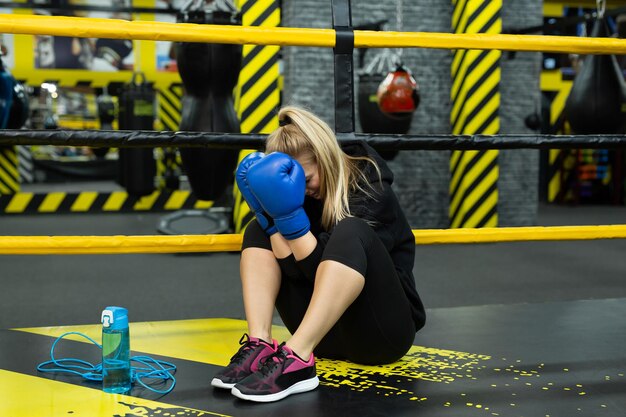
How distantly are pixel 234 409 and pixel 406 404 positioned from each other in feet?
1.08

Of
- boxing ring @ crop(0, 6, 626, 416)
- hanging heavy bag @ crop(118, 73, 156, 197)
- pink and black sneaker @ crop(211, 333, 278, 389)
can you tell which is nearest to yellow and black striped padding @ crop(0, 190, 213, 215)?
hanging heavy bag @ crop(118, 73, 156, 197)

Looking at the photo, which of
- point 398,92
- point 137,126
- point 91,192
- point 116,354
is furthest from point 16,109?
point 116,354

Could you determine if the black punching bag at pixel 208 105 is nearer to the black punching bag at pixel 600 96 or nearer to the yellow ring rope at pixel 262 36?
the yellow ring rope at pixel 262 36

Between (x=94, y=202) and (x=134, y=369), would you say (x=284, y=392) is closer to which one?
(x=134, y=369)

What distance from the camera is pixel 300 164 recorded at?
1573 mm

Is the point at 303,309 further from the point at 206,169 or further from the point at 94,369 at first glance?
the point at 206,169

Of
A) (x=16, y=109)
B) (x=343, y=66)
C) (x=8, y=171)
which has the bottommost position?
(x=8, y=171)

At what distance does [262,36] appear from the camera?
1.74 m

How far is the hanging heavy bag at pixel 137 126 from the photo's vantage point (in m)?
5.62

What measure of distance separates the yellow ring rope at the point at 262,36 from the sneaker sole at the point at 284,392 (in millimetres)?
798

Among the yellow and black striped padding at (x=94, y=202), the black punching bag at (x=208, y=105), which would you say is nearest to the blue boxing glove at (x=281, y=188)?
the black punching bag at (x=208, y=105)

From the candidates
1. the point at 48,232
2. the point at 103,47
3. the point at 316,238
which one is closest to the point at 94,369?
the point at 316,238

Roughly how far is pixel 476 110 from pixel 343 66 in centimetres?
327

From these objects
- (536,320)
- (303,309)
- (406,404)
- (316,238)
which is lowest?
(536,320)
